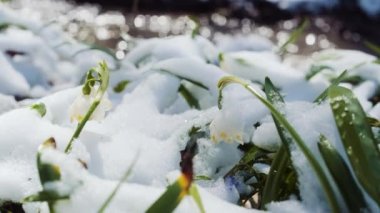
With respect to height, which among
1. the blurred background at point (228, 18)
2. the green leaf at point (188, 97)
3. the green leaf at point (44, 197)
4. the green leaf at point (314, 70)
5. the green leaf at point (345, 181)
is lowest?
the green leaf at point (44, 197)

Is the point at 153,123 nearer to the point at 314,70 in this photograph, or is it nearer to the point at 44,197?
the point at 44,197

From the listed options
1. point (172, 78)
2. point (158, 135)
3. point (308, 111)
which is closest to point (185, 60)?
point (172, 78)

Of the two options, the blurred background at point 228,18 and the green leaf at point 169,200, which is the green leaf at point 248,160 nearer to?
the green leaf at point 169,200

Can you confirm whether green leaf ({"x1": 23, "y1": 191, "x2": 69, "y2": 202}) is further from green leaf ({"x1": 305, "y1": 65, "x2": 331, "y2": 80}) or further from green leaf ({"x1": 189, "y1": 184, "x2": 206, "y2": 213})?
green leaf ({"x1": 305, "y1": 65, "x2": 331, "y2": 80})

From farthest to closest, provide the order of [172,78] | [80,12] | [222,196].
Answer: [80,12]
[172,78]
[222,196]

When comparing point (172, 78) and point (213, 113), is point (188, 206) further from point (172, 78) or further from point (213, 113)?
point (172, 78)

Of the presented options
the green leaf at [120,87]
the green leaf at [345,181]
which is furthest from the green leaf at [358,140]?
the green leaf at [120,87]

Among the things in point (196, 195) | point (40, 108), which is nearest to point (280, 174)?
point (196, 195)
